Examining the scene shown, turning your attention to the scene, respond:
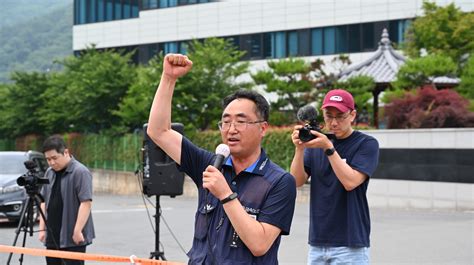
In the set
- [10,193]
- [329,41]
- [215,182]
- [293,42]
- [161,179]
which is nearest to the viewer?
[215,182]

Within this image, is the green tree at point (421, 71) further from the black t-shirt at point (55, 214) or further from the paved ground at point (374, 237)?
the black t-shirt at point (55, 214)

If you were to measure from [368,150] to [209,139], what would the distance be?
66.4 ft

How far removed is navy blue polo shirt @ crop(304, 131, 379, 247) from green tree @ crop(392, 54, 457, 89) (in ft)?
57.0

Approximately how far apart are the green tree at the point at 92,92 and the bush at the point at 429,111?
13.1m

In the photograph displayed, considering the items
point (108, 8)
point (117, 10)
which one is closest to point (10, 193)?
point (117, 10)

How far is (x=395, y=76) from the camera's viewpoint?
2331 cm

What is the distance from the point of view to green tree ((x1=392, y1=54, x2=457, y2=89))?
2159 centimetres

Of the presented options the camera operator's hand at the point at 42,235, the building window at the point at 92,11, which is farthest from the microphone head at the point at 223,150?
the building window at the point at 92,11

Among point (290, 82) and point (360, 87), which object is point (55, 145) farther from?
point (290, 82)

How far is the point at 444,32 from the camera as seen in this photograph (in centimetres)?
2802

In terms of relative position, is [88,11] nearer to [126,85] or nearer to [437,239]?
[126,85]

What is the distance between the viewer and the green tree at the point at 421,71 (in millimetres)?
21594

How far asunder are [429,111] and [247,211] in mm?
15922

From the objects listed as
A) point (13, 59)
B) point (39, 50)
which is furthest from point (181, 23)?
point (39, 50)
